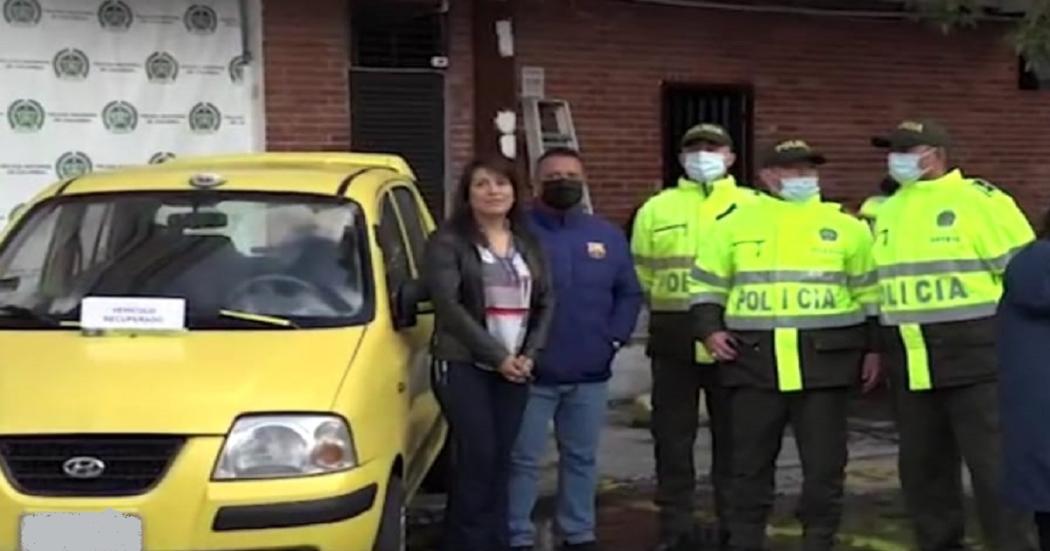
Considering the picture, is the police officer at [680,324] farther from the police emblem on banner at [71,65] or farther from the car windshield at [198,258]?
the police emblem on banner at [71,65]

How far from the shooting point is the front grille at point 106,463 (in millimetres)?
5367

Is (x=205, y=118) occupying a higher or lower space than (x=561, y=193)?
higher

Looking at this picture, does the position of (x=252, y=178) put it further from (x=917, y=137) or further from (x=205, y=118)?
(x=205, y=118)

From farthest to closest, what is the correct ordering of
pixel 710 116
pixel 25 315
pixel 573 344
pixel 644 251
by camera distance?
pixel 710 116, pixel 644 251, pixel 573 344, pixel 25 315

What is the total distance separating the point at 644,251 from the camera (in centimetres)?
766

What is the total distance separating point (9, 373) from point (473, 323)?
1708 mm

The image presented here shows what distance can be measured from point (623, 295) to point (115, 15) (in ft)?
16.8

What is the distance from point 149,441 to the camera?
5.38m

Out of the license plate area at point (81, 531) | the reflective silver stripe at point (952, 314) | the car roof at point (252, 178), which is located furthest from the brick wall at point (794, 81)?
the license plate area at point (81, 531)

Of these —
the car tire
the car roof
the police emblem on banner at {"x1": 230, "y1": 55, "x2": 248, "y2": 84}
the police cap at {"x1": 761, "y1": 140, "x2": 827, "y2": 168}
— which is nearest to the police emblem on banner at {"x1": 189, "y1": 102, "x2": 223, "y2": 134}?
the police emblem on banner at {"x1": 230, "y1": 55, "x2": 248, "y2": 84}

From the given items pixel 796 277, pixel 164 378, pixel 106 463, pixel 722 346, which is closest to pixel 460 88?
pixel 722 346

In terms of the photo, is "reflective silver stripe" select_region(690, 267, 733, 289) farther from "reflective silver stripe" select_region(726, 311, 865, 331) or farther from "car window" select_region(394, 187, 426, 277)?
"car window" select_region(394, 187, 426, 277)

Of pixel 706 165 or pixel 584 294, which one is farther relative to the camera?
pixel 706 165

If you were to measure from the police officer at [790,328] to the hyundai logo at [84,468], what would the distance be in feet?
8.98
